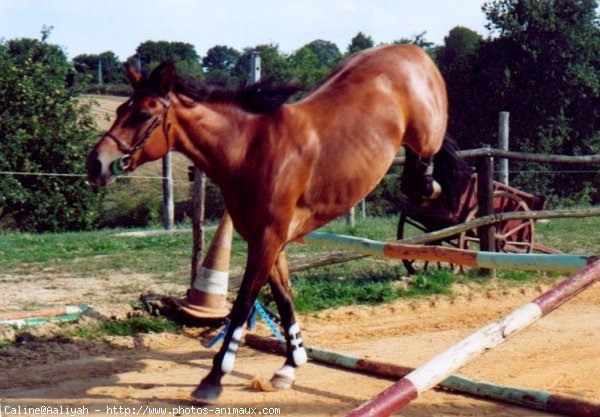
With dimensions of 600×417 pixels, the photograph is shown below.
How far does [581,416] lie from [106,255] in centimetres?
901

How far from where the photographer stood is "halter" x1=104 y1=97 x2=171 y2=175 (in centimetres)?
443

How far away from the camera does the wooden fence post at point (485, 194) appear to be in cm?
962

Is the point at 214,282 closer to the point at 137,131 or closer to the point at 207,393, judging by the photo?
the point at 207,393

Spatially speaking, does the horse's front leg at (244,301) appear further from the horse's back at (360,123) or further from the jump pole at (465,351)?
the jump pole at (465,351)

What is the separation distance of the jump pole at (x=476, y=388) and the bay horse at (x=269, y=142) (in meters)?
0.62

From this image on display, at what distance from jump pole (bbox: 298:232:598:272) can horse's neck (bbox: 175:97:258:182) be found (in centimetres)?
199

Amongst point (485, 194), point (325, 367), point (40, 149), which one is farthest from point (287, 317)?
point (40, 149)

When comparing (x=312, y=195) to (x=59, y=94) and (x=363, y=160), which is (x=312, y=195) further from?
(x=59, y=94)

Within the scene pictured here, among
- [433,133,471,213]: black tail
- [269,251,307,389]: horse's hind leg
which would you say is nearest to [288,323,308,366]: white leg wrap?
[269,251,307,389]: horse's hind leg

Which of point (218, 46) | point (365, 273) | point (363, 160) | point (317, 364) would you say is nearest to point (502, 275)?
point (365, 273)

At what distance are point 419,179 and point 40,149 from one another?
18.1m

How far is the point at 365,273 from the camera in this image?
10.2 m

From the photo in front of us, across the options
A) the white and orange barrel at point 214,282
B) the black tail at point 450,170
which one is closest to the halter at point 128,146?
the black tail at point 450,170

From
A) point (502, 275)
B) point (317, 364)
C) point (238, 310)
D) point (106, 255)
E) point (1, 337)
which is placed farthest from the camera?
point (106, 255)
